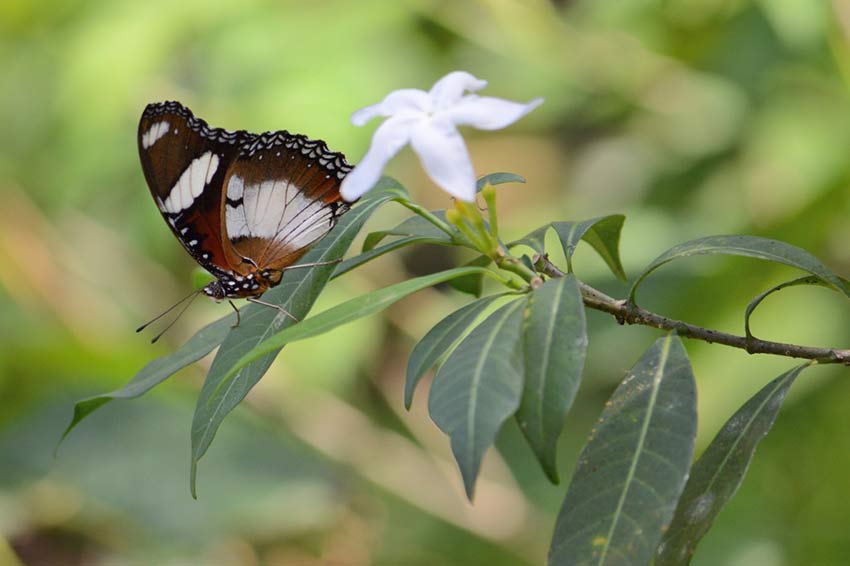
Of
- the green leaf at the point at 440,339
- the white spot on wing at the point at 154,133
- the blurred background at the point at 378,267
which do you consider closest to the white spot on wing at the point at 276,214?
the white spot on wing at the point at 154,133

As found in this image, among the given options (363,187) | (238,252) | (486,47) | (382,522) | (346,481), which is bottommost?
(382,522)

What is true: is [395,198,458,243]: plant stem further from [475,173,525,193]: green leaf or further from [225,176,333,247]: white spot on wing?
[225,176,333,247]: white spot on wing

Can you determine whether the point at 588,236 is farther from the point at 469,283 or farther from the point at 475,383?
the point at 475,383

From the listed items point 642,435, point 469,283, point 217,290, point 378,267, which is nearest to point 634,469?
point 642,435

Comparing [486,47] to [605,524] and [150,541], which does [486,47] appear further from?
[605,524]

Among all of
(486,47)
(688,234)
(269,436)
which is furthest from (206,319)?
(688,234)

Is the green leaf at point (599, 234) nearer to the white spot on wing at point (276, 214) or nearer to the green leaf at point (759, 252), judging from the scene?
the green leaf at point (759, 252)
